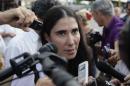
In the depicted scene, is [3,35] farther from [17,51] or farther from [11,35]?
[17,51]

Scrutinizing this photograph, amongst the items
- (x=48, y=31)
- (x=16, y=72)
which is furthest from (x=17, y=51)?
(x=16, y=72)

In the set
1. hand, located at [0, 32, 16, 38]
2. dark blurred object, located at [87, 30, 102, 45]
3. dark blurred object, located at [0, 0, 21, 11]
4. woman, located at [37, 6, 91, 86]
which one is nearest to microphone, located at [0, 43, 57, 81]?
woman, located at [37, 6, 91, 86]

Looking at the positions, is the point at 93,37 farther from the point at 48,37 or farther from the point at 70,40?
the point at 70,40

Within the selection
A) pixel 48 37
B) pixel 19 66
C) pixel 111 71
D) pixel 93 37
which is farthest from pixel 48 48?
pixel 93 37

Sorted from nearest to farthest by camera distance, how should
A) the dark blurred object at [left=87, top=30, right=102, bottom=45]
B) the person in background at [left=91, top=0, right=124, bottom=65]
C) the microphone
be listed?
the microphone → the dark blurred object at [left=87, top=30, right=102, bottom=45] → the person in background at [left=91, top=0, right=124, bottom=65]

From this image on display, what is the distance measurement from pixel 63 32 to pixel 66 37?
0.05m

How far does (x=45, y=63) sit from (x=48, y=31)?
5.91 feet

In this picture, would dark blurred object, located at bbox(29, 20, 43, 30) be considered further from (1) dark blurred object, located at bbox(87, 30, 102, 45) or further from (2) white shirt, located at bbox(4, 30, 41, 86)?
(1) dark blurred object, located at bbox(87, 30, 102, 45)

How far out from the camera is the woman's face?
2441mm

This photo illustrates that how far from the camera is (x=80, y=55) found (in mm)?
2930

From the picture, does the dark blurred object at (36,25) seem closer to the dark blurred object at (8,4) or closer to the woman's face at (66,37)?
the woman's face at (66,37)

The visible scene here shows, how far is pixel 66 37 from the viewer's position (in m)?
2.46

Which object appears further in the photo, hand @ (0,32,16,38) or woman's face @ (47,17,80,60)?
hand @ (0,32,16,38)

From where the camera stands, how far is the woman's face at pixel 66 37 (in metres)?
2.44
